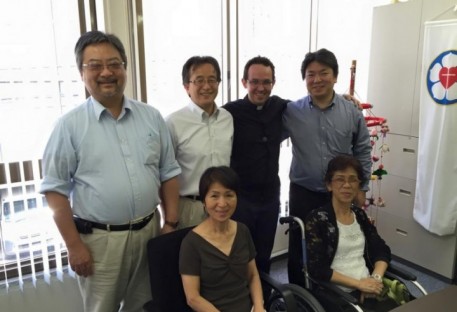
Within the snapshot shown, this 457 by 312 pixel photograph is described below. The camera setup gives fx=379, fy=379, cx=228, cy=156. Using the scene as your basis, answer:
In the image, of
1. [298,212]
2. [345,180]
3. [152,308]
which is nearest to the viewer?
[152,308]

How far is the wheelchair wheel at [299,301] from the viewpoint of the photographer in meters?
1.58

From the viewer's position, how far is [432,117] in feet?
9.13

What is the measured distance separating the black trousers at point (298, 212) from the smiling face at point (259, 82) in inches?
23.2

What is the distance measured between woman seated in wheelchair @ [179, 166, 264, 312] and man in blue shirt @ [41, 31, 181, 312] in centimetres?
27

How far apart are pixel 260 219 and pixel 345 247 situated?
49cm

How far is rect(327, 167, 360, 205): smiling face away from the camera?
184 centimetres

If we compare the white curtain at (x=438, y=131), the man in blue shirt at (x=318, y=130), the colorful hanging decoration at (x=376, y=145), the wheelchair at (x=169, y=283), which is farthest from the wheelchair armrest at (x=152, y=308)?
the white curtain at (x=438, y=131)

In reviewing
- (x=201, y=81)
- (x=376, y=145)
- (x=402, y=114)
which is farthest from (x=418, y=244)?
(x=201, y=81)

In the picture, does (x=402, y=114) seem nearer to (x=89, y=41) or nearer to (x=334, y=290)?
(x=334, y=290)

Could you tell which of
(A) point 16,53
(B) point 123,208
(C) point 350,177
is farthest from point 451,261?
(A) point 16,53

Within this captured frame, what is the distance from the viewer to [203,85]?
186 cm

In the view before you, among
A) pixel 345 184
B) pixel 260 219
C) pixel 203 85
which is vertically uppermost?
pixel 203 85

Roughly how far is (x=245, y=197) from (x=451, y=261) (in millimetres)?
1859

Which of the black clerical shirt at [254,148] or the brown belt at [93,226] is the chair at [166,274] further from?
the black clerical shirt at [254,148]
